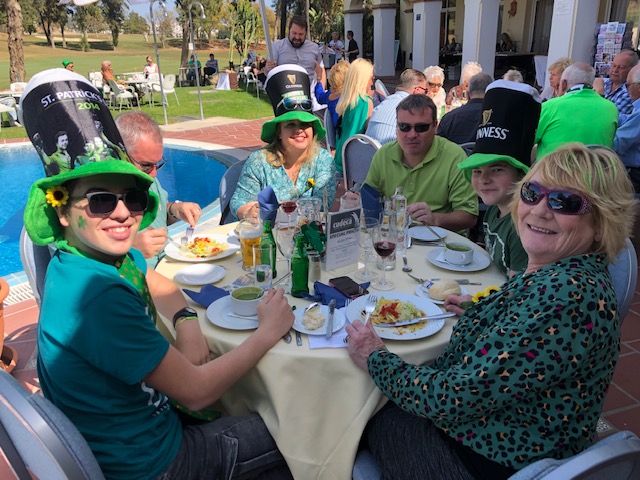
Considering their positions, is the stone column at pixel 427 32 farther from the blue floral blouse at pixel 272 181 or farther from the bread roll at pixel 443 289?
the bread roll at pixel 443 289

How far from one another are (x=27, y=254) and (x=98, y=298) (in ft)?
3.61

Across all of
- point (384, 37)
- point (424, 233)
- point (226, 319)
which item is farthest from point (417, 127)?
point (384, 37)

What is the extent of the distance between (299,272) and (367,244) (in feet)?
1.62

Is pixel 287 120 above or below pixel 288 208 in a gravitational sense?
above

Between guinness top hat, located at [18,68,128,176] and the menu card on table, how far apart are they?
0.92 meters

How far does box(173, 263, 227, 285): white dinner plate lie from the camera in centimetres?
209

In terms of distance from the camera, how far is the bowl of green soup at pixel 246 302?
1.77 m

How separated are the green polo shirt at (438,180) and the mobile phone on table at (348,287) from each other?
1.30 meters

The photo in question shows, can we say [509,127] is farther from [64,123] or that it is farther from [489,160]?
[64,123]

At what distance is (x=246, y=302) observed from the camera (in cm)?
176

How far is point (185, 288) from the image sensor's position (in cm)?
206

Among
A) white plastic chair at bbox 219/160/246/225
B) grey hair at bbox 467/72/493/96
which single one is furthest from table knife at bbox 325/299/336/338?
grey hair at bbox 467/72/493/96

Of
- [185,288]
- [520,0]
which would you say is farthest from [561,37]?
[520,0]

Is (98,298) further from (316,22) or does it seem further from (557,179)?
(316,22)
